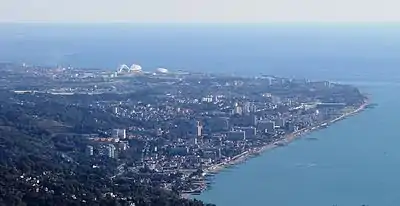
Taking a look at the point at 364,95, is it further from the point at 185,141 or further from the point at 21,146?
the point at 21,146

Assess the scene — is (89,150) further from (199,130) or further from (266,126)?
(266,126)

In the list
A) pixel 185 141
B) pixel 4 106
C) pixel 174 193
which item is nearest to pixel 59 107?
pixel 4 106

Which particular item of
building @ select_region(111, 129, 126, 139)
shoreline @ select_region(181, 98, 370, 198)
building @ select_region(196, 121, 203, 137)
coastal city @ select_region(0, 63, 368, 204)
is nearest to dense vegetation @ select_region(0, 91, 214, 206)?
coastal city @ select_region(0, 63, 368, 204)

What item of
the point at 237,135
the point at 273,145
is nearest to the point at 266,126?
the point at 237,135

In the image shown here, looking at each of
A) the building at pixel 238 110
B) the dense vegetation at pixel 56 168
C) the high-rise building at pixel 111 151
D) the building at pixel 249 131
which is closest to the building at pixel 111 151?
the high-rise building at pixel 111 151

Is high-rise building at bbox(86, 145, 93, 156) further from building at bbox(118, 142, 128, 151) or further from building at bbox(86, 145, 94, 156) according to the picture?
building at bbox(118, 142, 128, 151)
